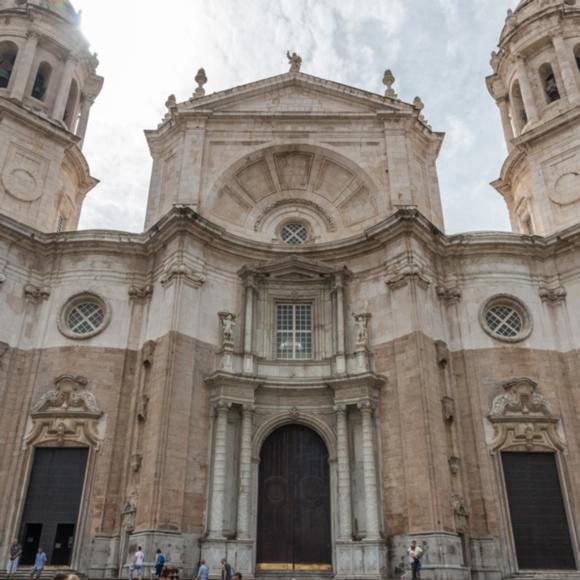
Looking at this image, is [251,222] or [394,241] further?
[251,222]

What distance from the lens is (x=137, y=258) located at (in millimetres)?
25281

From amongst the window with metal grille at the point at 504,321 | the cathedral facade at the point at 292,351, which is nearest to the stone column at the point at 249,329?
the cathedral facade at the point at 292,351

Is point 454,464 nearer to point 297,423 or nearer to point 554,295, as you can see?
point 297,423

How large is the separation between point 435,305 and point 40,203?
17.6 meters

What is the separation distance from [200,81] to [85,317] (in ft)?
43.2

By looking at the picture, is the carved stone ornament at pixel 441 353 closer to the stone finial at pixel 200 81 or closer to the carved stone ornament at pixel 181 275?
the carved stone ornament at pixel 181 275

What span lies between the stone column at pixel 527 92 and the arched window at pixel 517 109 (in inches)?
26.9

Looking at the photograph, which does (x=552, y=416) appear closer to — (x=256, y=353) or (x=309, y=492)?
(x=309, y=492)

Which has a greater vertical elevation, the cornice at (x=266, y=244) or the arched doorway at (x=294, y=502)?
the cornice at (x=266, y=244)

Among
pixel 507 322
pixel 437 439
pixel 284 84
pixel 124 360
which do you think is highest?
pixel 284 84

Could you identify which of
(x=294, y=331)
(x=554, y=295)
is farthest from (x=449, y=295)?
(x=294, y=331)

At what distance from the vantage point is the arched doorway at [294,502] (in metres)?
20.9

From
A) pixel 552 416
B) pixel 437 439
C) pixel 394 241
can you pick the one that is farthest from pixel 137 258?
pixel 552 416

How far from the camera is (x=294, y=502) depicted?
21.7 metres
